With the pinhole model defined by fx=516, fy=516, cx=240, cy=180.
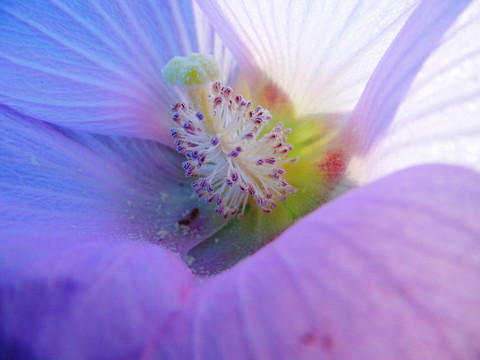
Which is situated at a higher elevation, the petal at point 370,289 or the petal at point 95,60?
the petal at point 95,60

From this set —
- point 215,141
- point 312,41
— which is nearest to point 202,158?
point 215,141

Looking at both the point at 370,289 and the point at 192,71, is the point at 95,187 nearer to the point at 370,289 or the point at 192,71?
the point at 192,71

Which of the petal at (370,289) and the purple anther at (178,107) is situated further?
the purple anther at (178,107)

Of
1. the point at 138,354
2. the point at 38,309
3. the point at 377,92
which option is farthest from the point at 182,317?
the point at 377,92

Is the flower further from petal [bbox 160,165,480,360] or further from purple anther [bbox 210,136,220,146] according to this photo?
purple anther [bbox 210,136,220,146]

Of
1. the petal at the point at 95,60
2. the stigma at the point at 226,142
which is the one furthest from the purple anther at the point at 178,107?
the petal at the point at 95,60

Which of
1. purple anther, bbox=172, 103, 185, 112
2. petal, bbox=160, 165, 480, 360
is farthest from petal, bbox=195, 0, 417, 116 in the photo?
petal, bbox=160, 165, 480, 360

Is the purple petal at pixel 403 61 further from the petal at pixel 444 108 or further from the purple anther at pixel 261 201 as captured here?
the purple anther at pixel 261 201
